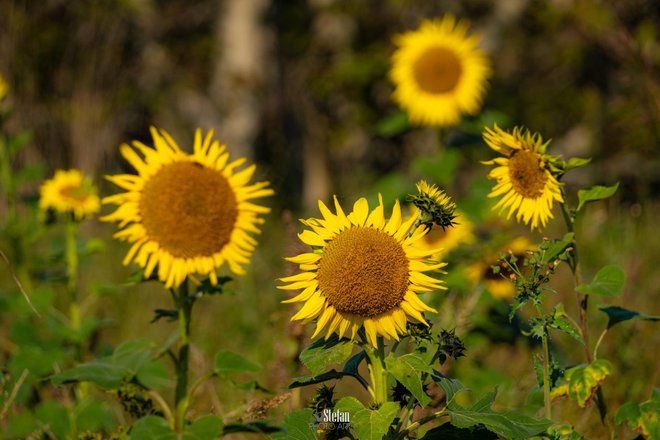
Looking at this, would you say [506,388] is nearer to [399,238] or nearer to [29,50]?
[399,238]

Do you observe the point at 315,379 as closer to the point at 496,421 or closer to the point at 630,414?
the point at 496,421

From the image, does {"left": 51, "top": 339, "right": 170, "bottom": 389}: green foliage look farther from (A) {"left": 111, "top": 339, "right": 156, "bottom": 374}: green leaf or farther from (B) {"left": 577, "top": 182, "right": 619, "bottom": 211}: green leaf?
(B) {"left": 577, "top": 182, "right": 619, "bottom": 211}: green leaf

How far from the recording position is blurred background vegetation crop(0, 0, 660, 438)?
3.88m

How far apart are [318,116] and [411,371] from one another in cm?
777

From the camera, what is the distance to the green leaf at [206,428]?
1.88 metres

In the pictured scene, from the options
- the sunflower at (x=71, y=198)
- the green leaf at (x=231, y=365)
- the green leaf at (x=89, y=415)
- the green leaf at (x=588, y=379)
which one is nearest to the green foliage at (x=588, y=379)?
the green leaf at (x=588, y=379)

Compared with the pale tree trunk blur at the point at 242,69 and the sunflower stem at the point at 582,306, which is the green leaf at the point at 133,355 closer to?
the sunflower stem at the point at 582,306

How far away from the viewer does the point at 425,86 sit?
4.47 meters

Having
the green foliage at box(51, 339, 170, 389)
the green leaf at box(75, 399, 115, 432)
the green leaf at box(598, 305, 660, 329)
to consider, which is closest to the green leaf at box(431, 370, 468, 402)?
the green leaf at box(598, 305, 660, 329)

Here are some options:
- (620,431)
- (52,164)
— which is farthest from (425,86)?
(52,164)

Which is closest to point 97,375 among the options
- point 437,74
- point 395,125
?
point 395,125

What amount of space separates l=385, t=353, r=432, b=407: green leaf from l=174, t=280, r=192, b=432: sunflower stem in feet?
2.27

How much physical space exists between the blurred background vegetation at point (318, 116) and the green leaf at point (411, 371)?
1.47 metres

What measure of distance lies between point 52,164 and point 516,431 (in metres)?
5.68
